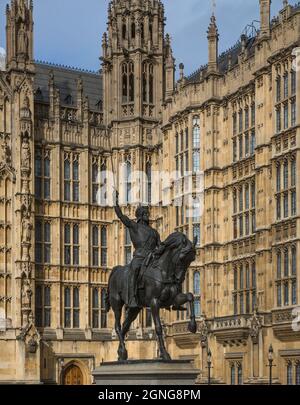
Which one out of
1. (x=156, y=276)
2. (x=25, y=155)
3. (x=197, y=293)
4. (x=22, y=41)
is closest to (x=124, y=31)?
(x=22, y=41)

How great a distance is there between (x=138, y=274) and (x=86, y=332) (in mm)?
33242

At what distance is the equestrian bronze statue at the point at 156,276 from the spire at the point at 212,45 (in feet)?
92.9

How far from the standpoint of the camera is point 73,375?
58000 mm

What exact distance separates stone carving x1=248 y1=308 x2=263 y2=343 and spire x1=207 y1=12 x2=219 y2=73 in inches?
602

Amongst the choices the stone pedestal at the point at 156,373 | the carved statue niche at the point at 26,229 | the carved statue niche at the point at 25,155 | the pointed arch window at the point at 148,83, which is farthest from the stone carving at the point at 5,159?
the stone pedestal at the point at 156,373

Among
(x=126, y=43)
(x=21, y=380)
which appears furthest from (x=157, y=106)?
(x=21, y=380)

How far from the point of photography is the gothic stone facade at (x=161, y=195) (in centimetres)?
4656

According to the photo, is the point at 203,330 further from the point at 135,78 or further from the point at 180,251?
the point at 180,251

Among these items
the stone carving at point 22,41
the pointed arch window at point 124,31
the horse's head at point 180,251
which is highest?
the pointed arch window at point 124,31

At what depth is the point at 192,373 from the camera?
2441 cm

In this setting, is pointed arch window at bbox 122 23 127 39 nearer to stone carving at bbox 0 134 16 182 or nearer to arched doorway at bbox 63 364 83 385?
stone carving at bbox 0 134 16 182

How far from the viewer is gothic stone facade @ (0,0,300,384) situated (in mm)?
46562

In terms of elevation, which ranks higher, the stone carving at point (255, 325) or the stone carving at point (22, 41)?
the stone carving at point (22, 41)

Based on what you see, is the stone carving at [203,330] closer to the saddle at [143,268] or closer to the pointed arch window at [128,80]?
the pointed arch window at [128,80]
